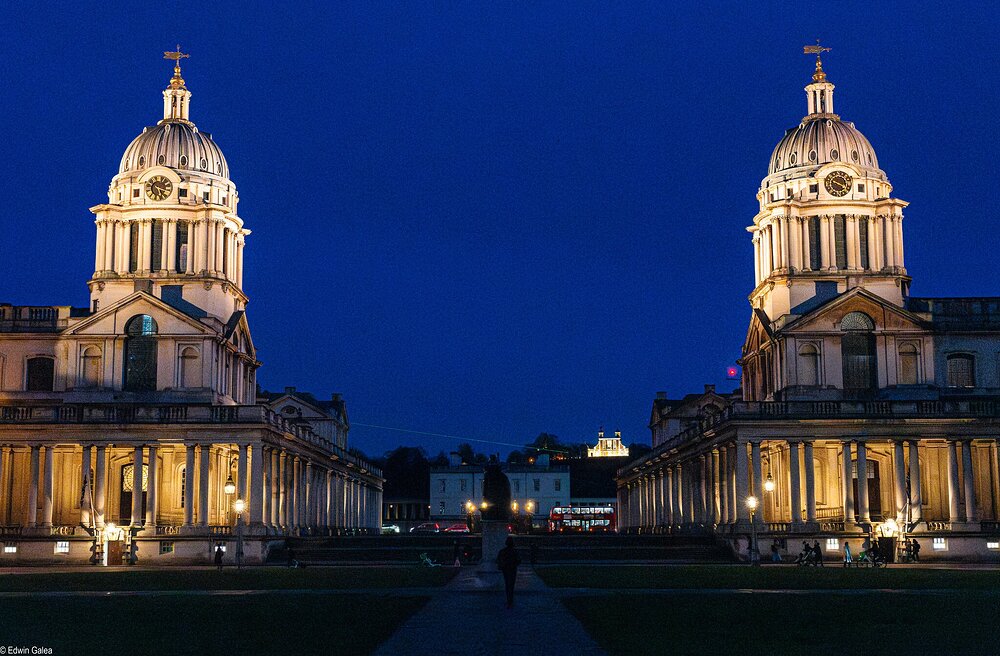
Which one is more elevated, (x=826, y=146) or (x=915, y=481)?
(x=826, y=146)

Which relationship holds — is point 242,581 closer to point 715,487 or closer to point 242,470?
point 242,470

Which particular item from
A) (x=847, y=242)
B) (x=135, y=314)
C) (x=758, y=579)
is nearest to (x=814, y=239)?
(x=847, y=242)

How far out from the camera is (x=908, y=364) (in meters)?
92.6

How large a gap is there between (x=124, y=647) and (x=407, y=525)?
168 metres

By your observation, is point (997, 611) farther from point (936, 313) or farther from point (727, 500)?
point (936, 313)

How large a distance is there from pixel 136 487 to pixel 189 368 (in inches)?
380

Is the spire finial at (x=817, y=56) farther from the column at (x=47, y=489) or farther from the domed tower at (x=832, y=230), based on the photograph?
the column at (x=47, y=489)

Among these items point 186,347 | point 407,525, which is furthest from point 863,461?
point 407,525

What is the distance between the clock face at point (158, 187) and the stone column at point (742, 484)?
43.2m

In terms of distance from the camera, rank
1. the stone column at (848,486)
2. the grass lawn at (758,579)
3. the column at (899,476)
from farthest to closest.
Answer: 1. the column at (899,476)
2. the stone column at (848,486)
3. the grass lawn at (758,579)

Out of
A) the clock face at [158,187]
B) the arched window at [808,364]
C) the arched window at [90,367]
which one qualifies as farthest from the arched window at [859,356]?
the arched window at [90,367]

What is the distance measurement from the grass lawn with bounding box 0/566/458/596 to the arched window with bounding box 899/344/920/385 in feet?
142

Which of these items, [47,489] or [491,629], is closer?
[491,629]

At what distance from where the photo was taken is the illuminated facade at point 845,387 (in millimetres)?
84438
